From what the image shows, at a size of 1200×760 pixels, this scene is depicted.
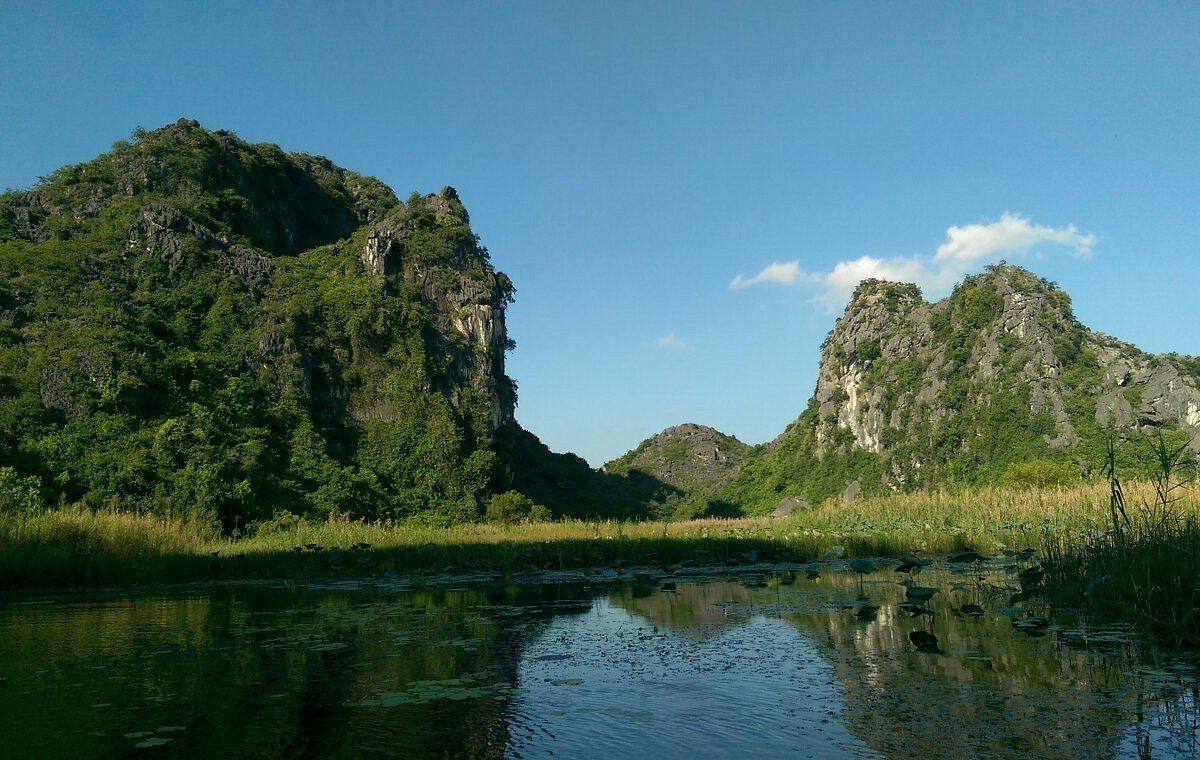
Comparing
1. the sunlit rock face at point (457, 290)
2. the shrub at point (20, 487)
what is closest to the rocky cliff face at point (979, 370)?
the sunlit rock face at point (457, 290)

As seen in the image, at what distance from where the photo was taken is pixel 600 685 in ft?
20.3

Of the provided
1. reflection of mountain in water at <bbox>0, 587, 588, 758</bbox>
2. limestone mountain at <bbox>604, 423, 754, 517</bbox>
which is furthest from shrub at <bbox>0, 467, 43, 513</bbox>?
limestone mountain at <bbox>604, 423, 754, 517</bbox>

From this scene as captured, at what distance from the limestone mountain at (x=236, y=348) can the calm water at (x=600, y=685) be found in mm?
33622

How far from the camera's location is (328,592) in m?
14.6

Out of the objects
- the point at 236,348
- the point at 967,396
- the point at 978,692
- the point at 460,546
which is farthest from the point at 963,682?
the point at 967,396

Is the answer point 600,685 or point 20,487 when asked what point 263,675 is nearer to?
point 600,685

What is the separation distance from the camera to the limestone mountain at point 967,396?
6388cm

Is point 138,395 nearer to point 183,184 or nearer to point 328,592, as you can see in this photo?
point 183,184

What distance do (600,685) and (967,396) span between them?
8300 centimetres

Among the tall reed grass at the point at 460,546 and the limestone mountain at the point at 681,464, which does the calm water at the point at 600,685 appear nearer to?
the tall reed grass at the point at 460,546

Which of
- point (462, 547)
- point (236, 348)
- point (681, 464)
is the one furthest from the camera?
point (681, 464)

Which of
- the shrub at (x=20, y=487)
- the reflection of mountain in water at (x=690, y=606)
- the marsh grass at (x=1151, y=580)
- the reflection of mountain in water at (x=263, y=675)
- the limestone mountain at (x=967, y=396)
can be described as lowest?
the reflection of mountain in water at (x=690, y=606)

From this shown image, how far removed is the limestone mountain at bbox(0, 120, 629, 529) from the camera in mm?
41969

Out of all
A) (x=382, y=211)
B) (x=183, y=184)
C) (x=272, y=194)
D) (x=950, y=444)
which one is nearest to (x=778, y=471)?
(x=950, y=444)
